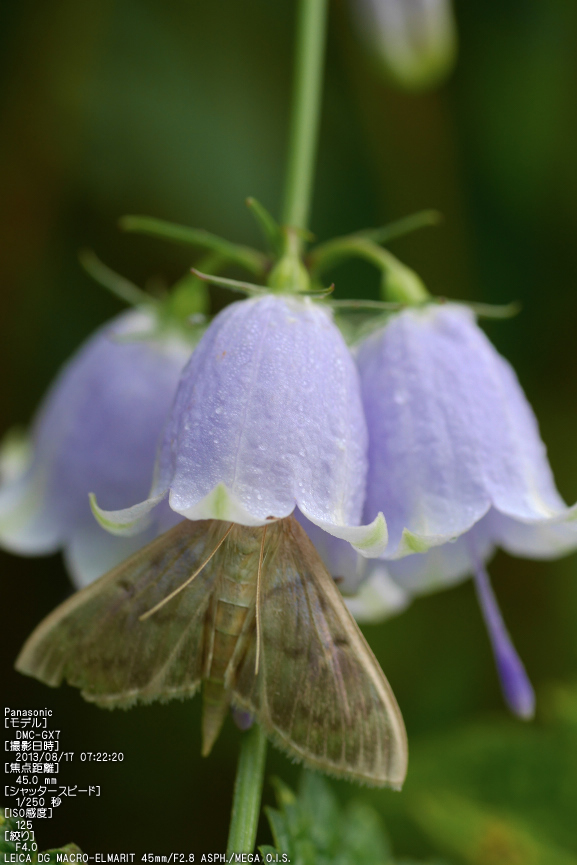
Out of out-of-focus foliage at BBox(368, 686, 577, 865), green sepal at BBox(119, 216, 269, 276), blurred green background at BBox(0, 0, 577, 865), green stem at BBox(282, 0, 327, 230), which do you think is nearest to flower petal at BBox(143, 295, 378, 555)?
green sepal at BBox(119, 216, 269, 276)

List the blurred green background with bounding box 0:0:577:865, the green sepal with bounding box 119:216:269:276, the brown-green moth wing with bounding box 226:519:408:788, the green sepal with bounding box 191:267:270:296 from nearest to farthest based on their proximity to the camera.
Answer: the brown-green moth wing with bounding box 226:519:408:788 → the green sepal with bounding box 191:267:270:296 → the green sepal with bounding box 119:216:269:276 → the blurred green background with bounding box 0:0:577:865

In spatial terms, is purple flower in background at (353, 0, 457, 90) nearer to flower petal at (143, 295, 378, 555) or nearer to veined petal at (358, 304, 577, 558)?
veined petal at (358, 304, 577, 558)

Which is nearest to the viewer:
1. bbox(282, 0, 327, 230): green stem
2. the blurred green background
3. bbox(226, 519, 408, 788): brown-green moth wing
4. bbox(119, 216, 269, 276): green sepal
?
A: bbox(226, 519, 408, 788): brown-green moth wing

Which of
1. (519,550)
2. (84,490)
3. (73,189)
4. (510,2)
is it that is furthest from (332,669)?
(510,2)

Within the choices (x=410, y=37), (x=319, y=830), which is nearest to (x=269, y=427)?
(x=319, y=830)

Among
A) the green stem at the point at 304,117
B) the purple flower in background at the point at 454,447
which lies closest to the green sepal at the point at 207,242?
the green stem at the point at 304,117

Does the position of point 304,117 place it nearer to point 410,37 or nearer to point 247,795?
point 410,37

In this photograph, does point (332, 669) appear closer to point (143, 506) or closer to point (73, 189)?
point (143, 506)
